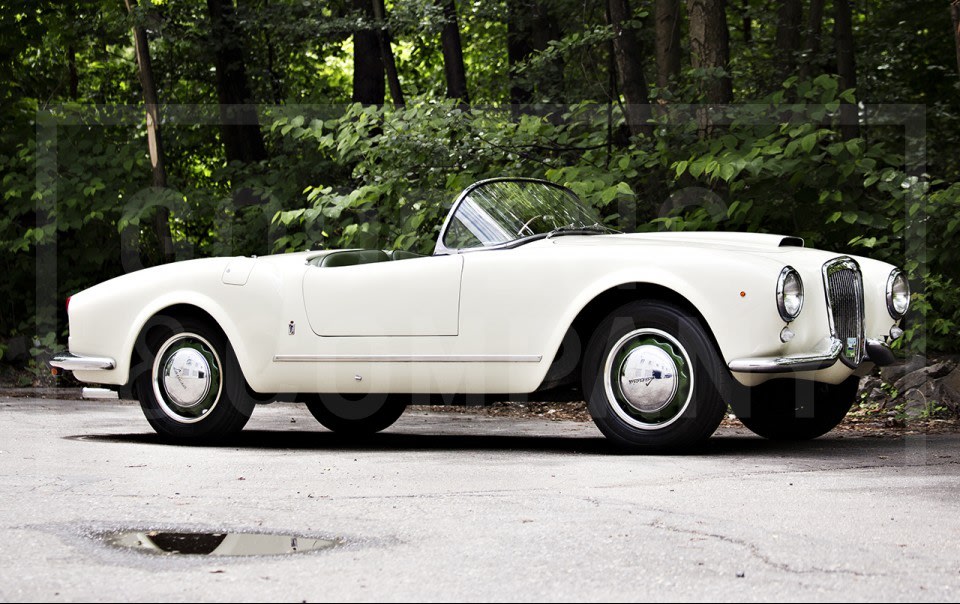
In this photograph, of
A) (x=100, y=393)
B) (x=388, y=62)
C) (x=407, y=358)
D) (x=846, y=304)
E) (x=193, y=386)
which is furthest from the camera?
(x=388, y=62)

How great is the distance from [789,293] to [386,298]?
233cm

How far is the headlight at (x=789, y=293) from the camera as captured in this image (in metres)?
6.33

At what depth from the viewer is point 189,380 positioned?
26.0 ft

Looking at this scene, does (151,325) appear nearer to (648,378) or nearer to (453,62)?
(648,378)

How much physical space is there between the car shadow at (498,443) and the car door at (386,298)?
2.46ft

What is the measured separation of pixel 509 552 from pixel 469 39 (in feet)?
62.7

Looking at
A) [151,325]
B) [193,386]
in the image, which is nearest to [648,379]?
[193,386]

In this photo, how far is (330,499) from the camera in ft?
17.6

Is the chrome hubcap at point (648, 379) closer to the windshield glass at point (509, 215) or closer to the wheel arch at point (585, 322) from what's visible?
the wheel arch at point (585, 322)

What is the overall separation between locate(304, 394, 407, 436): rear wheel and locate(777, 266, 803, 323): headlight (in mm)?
3165

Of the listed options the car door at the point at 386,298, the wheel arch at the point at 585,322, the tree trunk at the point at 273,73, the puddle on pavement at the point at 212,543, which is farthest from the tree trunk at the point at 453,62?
the puddle on pavement at the point at 212,543

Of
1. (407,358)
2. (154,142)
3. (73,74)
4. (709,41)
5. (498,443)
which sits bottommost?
(498,443)

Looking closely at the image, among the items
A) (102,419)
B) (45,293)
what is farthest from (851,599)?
(45,293)

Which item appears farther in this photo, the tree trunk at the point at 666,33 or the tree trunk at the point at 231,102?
the tree trunk at the point at 231,102
